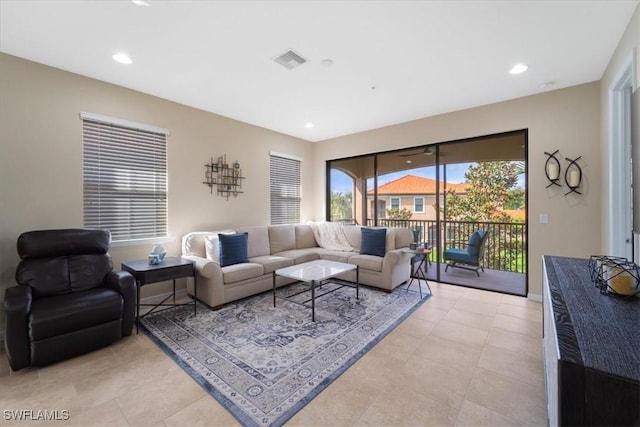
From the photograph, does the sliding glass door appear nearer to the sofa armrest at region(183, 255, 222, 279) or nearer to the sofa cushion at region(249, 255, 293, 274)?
the sofa cushion at region(249, 255, 293, 274)

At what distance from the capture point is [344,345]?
249 centimetres

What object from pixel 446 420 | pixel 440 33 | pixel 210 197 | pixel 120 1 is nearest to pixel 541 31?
pixel 440 33

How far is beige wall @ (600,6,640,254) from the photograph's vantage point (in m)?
2.07

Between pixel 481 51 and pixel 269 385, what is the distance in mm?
3428

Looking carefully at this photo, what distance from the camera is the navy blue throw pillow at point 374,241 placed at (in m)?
4.30

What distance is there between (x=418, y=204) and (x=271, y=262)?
295 cm

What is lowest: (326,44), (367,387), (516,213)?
(367,387)

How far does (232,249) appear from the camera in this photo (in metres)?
3.76

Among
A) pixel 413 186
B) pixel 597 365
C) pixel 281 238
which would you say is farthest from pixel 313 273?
pixel 413 186

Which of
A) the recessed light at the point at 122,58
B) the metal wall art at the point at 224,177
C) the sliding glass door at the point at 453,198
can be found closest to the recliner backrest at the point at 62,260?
the metal wall art at the point at 224,177

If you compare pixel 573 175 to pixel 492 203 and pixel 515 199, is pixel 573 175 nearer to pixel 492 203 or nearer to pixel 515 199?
pixel 515 199

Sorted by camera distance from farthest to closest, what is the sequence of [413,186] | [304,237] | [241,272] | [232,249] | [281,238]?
[304,237] → [413,186] → [281,238] → [232,249] → [241,272]

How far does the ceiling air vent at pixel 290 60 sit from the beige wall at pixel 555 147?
8.98ft

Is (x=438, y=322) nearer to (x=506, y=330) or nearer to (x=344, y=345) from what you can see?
(x=506, y=330)
